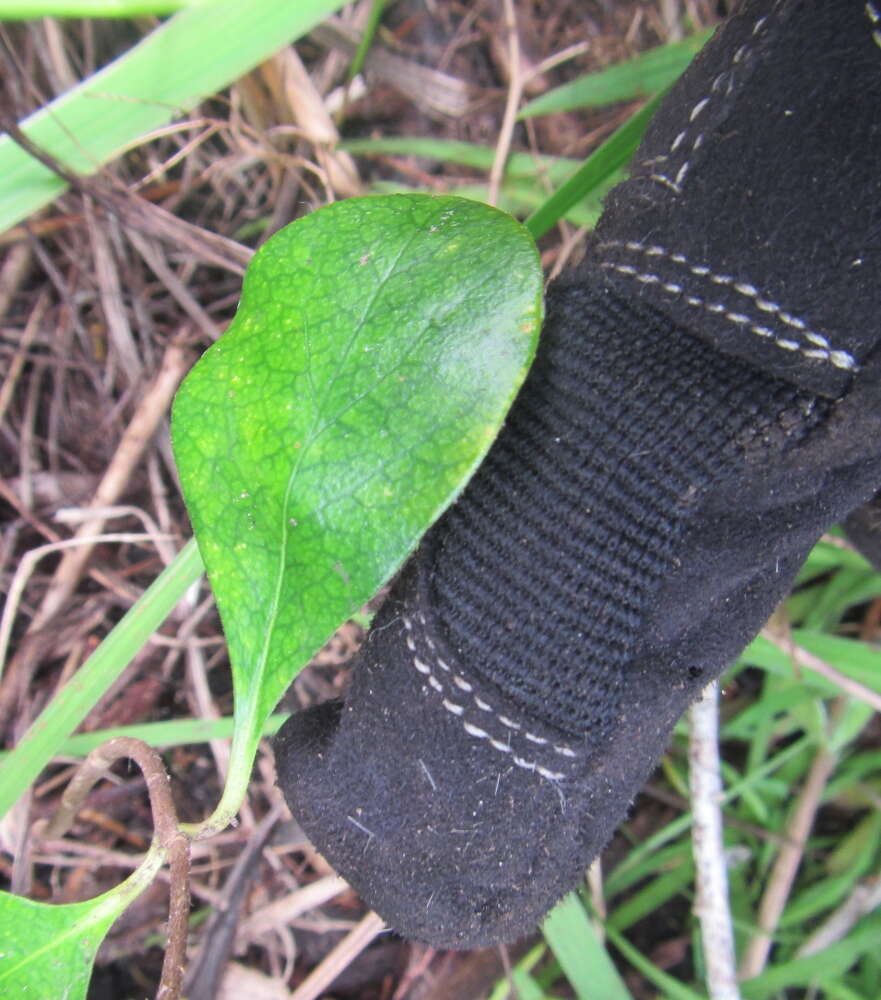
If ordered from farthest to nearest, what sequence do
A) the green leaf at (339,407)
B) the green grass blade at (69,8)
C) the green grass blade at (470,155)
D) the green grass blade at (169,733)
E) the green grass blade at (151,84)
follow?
the green grass blade at (470,155)
the green grass blade at (169,733)
the green grass blade at (151,84)
the green grass blade at (69,8)
the green leaf at (339,407)

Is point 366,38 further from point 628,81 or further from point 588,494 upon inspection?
point 588,494

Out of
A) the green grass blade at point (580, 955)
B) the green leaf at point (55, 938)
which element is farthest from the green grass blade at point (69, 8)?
→ the green grass blade at point (580, 955)

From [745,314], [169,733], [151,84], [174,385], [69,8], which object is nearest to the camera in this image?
[745,314]

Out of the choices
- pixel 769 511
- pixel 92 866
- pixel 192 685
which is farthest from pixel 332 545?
pixel 92 866

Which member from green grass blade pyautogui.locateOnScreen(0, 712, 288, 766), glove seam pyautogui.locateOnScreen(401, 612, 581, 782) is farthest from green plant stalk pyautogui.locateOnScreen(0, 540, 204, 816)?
glove seam pyautogui.locateOnScreen(401, 612, 581, 782)

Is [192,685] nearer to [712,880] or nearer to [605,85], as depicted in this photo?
[712,880]

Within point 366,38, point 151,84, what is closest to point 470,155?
point 366,38

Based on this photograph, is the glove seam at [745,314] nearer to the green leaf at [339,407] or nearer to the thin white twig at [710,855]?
the green leaf at [339,407]
